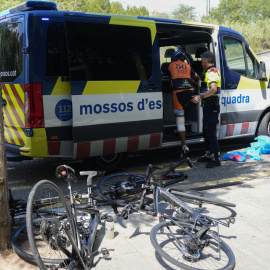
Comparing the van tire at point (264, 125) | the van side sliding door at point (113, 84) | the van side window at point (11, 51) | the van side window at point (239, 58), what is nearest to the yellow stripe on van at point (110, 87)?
the van side sliding door at point (113, 84)

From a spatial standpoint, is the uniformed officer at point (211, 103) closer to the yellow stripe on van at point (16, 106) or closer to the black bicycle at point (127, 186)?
the black bicycle at point (127, 186)

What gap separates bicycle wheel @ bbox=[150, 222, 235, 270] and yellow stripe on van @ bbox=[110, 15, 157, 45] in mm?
3246

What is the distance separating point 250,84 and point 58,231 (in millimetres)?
5623

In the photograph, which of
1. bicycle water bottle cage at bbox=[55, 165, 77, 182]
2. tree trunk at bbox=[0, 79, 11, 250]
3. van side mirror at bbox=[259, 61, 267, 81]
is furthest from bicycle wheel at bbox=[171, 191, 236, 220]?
van side mirror at bbox=[259, 61, 267, 81]

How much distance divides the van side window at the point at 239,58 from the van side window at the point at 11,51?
3.71 metres

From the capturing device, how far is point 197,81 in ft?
24.1

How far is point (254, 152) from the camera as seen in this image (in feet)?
23.5

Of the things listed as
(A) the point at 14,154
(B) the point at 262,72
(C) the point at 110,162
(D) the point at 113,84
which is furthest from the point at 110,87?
(B) the point at 262,72

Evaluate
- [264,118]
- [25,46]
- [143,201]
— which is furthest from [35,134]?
[264,118]

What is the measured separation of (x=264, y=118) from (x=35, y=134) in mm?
4750

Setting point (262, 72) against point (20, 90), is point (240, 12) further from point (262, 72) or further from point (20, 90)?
point (20, 90)

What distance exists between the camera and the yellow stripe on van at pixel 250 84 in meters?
7.23

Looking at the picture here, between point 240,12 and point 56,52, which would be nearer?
point 56,52

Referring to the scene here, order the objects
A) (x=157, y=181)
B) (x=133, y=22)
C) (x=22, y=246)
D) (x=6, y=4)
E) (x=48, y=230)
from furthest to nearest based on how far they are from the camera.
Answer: (x=6, y=4), (x=133, y=22), (x=157, y=181), (x=22, y=246), (x=48, y=230)
